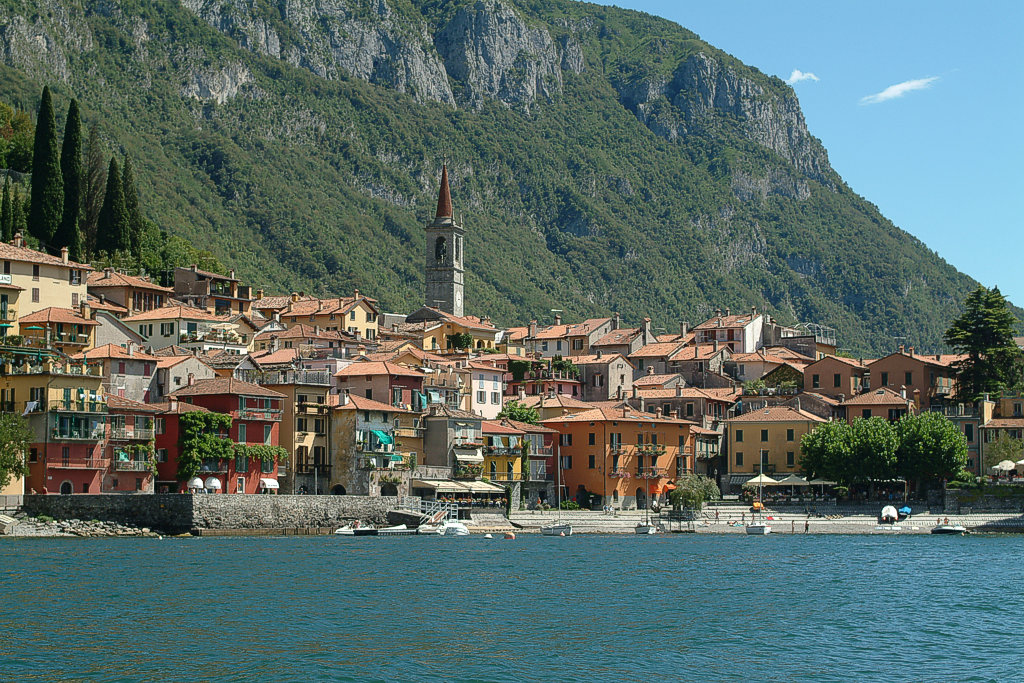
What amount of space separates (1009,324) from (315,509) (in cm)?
5438

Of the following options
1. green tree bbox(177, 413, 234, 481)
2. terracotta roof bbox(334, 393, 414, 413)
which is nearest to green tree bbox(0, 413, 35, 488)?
green tree bbox(177, 413, 234, 481)

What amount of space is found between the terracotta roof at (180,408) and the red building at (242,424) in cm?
11

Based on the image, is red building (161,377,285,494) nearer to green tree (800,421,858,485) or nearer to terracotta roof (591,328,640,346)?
green tree (800,421,858,485)

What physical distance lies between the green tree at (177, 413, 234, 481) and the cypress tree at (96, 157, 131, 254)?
4131 centimetres

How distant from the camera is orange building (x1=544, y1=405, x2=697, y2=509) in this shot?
320 ft

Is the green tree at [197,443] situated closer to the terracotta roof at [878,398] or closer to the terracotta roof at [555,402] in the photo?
the terracotta roof at [555,402]

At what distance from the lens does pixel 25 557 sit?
6069 cm

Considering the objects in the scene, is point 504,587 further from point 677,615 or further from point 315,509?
point 315,509

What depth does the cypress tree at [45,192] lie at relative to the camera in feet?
359

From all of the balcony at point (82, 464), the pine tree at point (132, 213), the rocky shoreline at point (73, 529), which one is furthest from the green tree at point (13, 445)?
the pine tree at point (132, 213)

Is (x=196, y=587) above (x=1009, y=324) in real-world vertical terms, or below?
below

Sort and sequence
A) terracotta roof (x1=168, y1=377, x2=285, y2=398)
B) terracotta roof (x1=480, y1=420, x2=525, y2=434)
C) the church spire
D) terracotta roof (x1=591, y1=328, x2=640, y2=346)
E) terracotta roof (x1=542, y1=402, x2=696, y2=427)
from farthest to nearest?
the church spire, terracotta roof (x1=591, y1=328, x2=640, y2=346), terracotta roof (x1=542, y1=402, x2=696, y2=427), terracotta roof (x1=480, y1=420, x2=525, y2=434), terracotta roof (x1=168, y1=377, x2=285, y2=398)

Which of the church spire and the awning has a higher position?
the church spire

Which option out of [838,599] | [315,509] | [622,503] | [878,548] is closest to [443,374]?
[622,503]
